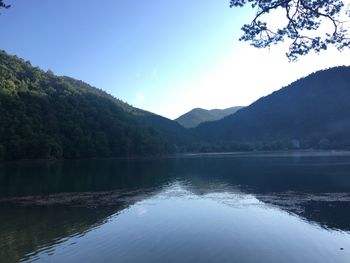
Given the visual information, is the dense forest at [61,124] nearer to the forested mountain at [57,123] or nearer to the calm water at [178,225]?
the forested mountain at [57,123]

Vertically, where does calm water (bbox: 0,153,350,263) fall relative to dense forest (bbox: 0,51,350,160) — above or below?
below

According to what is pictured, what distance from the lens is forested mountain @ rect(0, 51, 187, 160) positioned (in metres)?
115

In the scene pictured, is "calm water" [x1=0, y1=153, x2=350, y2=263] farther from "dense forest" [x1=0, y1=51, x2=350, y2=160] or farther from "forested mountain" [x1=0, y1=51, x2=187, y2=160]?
"dense forest" [x1=0, y1=51, x2=350, y2=160]

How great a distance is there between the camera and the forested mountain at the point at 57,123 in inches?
4523

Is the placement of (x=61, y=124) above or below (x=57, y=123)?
below

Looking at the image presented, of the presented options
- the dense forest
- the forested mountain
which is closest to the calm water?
the forested mountain

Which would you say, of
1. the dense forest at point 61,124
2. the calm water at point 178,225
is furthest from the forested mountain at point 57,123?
the calm water at point 178,225

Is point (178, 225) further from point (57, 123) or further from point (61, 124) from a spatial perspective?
point (61, 124)

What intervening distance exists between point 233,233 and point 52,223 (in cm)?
1229

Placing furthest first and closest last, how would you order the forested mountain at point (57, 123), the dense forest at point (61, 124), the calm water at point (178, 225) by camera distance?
the dense forest at point (61, 124), the forested mountain at point (57, 123), the calm water at point (178, 225)

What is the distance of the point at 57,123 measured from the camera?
5364 inches

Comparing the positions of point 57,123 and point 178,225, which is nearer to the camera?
point 178,225

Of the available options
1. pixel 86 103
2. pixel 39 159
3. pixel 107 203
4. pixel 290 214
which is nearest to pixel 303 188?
pixel 290 214

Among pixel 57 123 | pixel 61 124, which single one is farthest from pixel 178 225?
pixel 61 124
